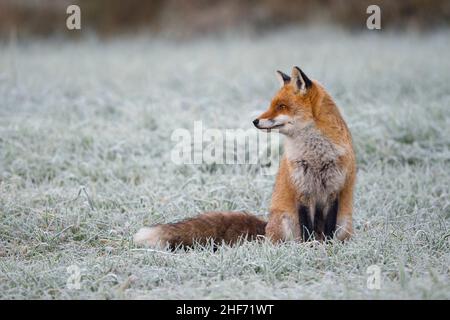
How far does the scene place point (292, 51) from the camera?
45.2 feet

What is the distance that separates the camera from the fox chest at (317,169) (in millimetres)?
5422

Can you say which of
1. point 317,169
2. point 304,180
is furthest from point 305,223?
point 317,169

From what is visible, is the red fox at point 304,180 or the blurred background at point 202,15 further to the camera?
the blurred background at point 202,15

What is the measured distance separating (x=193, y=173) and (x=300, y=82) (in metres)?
2.52

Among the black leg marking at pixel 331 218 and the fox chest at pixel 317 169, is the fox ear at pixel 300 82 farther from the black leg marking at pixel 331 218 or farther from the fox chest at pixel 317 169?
the black leg marking at pixel 331 218

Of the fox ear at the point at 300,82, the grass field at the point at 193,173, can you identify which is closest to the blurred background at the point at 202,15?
the grass field at the point at 193,173

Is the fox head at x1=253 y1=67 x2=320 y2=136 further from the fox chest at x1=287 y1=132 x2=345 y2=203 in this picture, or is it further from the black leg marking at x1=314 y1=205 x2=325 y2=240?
the black leg marking at x1=314 y1=205 x2=325 y2=240

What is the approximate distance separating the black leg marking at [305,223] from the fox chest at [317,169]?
13cm

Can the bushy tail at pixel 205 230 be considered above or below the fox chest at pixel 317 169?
below

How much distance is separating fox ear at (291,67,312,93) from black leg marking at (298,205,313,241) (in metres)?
1.05
